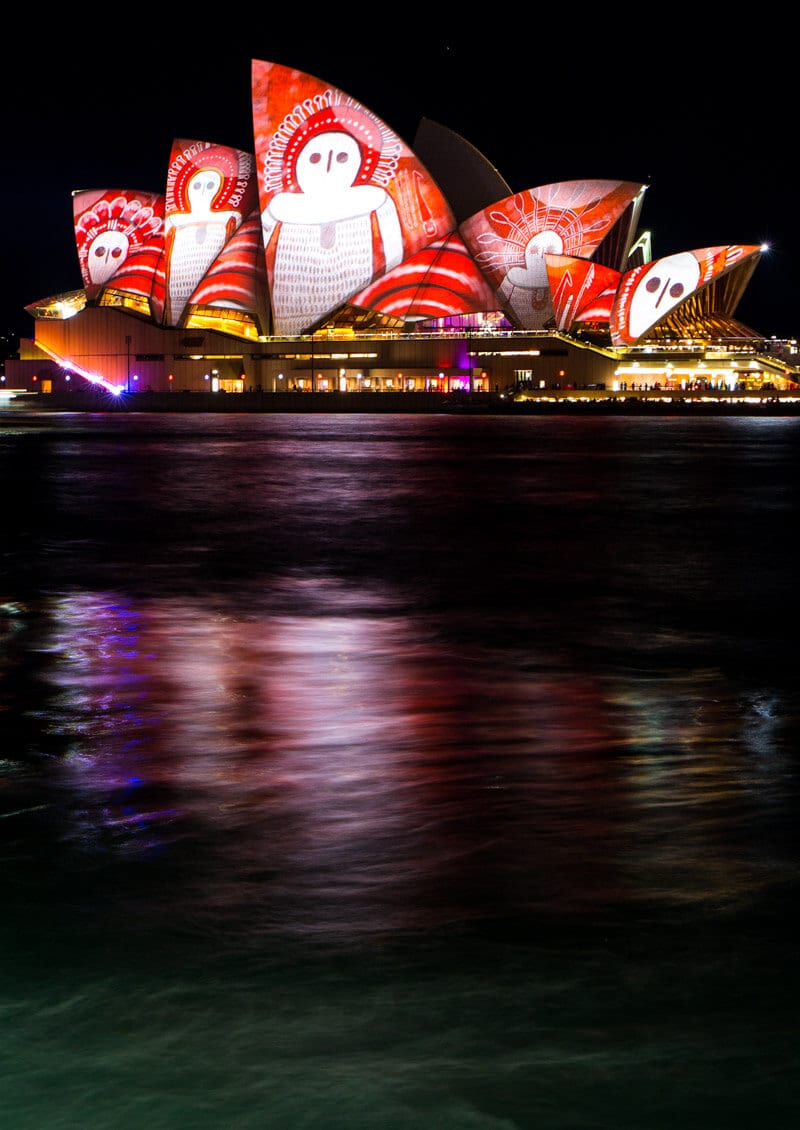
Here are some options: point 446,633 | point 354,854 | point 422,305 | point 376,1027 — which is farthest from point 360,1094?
point 422,305

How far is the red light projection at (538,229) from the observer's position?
73562mm

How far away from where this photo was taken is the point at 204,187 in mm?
75875

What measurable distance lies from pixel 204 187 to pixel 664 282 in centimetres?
2369

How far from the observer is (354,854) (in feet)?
14.8

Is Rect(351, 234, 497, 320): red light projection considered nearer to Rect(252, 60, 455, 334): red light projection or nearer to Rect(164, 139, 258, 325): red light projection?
Rect(252, 60, 455, 334): red light projection

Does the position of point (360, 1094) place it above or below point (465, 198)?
below

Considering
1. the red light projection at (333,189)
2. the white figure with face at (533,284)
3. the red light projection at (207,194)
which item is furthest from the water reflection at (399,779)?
the red light projection at (207,194)

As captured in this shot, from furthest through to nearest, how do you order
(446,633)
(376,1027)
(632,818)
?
(446,633), (632,818), (376,1027)

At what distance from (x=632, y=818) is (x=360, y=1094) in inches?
86.1

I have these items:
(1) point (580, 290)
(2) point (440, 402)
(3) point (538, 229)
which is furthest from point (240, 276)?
(1) point (580, 290)

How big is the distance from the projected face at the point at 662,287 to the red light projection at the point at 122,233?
26019 mm

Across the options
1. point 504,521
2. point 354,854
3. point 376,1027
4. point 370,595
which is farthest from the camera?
point 504,521

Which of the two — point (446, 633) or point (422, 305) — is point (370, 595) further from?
point (422, 305)

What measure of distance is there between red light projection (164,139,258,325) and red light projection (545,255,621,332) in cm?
1586
